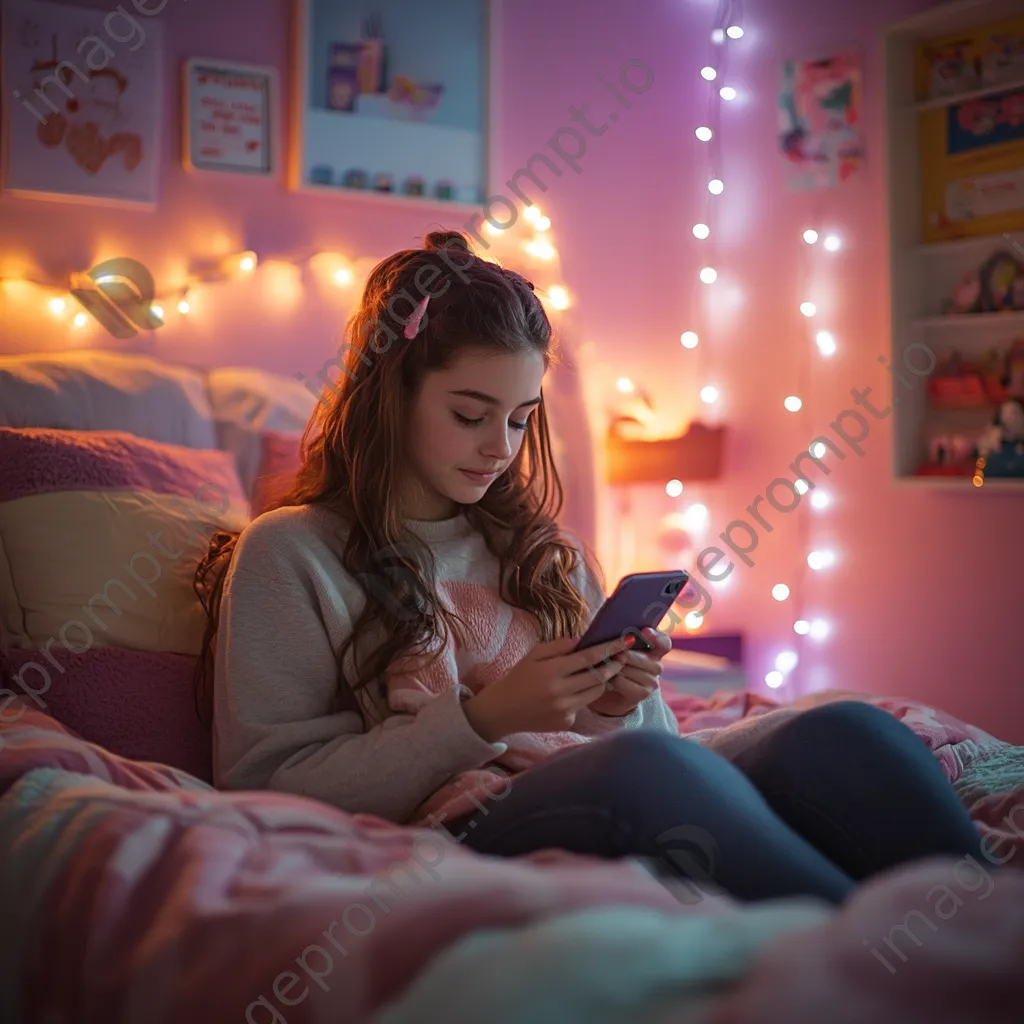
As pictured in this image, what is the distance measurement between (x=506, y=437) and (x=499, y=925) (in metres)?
0.78

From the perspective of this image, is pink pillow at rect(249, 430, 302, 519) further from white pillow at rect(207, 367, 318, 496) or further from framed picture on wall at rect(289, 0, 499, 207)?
framed picture on wall at rect(289, 0, 499, 207)

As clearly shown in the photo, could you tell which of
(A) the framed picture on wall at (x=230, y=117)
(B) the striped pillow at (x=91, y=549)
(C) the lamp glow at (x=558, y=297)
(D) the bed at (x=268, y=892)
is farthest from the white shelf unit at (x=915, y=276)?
(B) the striped pillow at (x=91, y=549)

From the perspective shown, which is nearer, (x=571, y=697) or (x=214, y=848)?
(x=214, y=848)

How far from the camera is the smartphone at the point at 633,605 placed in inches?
47.4

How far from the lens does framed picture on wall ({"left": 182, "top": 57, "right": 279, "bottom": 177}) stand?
235 centimetres

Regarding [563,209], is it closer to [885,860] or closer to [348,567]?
[348,567]

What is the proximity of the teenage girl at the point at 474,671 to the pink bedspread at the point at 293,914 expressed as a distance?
0.37 feet

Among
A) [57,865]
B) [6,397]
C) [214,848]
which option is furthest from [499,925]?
[6,397]

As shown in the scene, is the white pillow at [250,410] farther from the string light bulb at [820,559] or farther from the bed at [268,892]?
the string light bulb at [820,559]

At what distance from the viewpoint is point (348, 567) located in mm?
1364

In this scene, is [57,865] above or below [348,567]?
below

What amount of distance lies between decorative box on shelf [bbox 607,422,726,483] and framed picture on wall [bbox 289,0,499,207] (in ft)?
2.29

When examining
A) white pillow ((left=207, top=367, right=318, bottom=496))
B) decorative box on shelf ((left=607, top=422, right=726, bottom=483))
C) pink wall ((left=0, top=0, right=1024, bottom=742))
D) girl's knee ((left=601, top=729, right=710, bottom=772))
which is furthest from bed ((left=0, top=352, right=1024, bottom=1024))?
decorative box on shelf ((left=607, top=422, right=726, bottom=483))

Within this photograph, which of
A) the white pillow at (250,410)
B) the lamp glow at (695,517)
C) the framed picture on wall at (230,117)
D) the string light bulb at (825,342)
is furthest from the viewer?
the lamp glow at (695,517)
